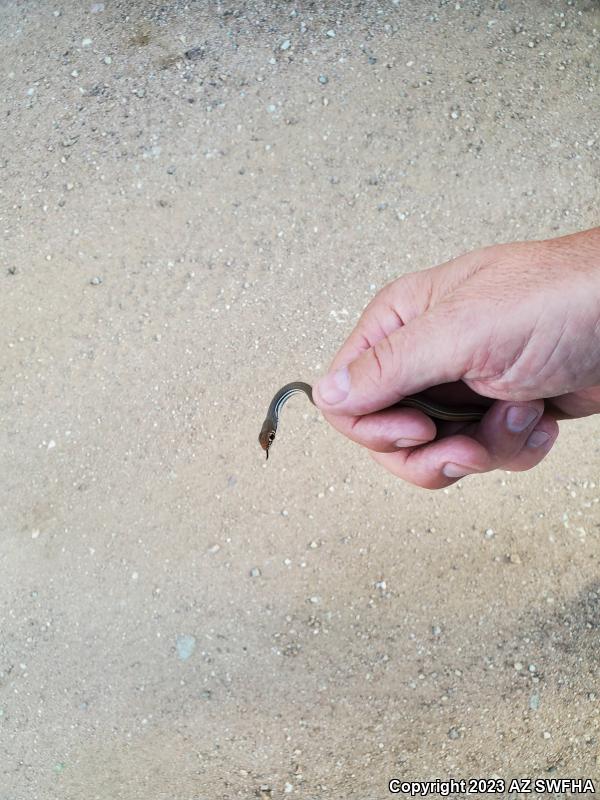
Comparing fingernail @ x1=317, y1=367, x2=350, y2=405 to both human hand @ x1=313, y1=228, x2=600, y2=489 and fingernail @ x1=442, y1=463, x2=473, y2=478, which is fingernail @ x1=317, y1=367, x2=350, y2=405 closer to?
human hand @ x1=313, y1=228, x2=600, y2=489

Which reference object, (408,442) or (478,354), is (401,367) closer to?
(478,354)

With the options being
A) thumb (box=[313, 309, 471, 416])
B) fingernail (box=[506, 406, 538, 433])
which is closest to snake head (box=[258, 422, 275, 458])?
thumb (box=[313, 309, 471, 416])

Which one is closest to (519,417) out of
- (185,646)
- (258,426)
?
(258,426)

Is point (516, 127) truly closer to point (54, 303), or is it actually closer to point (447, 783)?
point (54, 303)

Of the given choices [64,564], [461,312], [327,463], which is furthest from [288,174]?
[64,564]

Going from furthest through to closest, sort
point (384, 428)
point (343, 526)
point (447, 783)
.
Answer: point (343, 526) < point (447, 783) < point (384, 428)

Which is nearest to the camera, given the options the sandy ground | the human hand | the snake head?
the human hand

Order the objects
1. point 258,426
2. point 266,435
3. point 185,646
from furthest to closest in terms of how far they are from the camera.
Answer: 1. point 258,426
2. point 185,646
3. point 266,435
